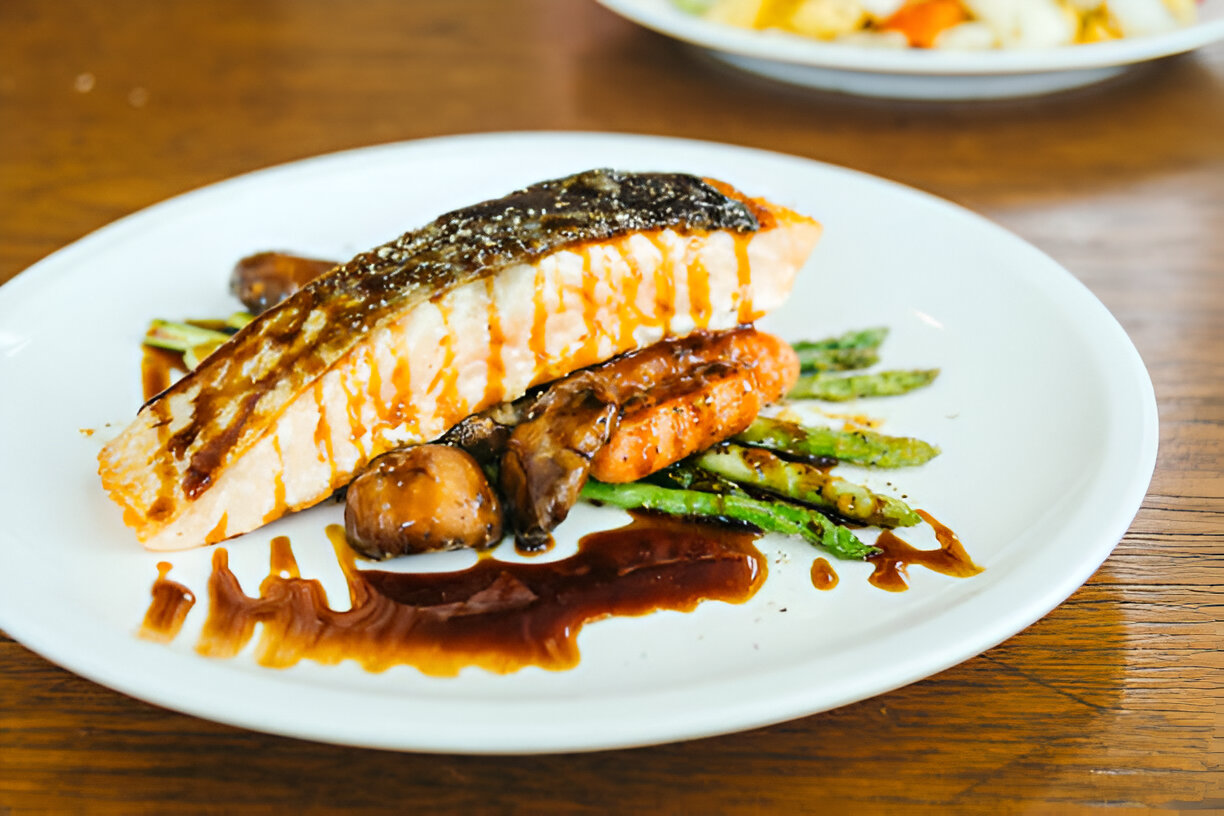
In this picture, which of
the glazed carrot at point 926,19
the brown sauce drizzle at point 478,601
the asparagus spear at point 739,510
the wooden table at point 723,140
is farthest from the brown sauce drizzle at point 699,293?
the glazed carrot at point 926,19

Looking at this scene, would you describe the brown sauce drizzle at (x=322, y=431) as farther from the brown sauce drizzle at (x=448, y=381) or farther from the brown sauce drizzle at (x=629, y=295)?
the brown sauce drizzle at (x=629, y=295)

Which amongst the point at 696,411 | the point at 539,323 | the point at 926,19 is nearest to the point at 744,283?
the point at 696,411

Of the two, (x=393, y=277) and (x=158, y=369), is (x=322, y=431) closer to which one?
(x=393, y=277)

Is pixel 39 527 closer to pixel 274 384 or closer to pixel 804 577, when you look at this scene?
pixel 274 384

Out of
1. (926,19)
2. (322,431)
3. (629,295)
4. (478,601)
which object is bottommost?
(478,601)

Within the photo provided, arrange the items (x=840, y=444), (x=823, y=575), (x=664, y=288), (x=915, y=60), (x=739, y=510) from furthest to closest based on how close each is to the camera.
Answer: (x=915, y=60)
(x=664, y=288)
(x=840, y=444)
(x=739, y=510)
(x=823, y=575)
